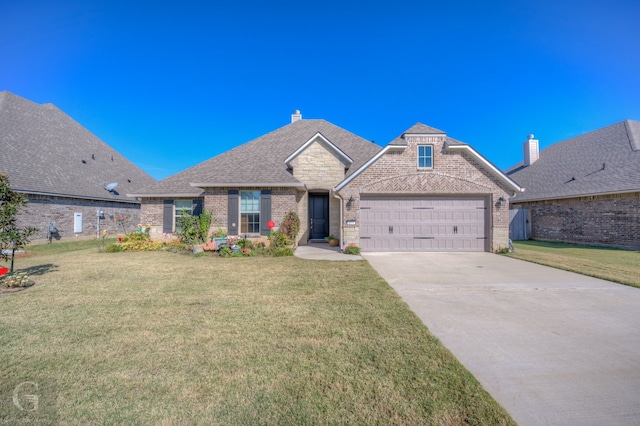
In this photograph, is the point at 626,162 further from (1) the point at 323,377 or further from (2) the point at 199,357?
(2) the point at 199,357

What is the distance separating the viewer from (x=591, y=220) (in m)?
14.3

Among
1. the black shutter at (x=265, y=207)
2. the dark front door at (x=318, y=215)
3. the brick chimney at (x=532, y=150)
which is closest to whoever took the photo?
the black shutter at (x=265, y=207)

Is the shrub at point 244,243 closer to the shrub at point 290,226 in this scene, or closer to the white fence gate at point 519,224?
the shrub at point 290,226

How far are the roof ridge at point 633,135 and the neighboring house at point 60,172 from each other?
3026 cm

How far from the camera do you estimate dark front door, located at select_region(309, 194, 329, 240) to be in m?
14.1

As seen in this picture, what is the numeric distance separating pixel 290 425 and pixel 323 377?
66 cm

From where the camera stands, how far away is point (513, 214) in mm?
18016

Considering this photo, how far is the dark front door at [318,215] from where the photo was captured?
1412 cm

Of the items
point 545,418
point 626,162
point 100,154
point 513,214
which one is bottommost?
point 545,418

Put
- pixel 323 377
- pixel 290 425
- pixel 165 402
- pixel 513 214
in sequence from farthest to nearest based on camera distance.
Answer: pixel 513 214, pixel 323 377, pixel 165 402, pixel 290 425

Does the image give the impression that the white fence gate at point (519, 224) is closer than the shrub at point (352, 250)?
No

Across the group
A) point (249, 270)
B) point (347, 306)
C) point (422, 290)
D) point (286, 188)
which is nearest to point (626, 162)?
point (422, 290)

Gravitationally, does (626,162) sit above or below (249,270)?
above

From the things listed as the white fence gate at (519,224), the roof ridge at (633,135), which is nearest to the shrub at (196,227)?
the white fence gate at (519,224)
